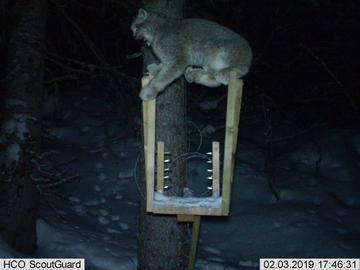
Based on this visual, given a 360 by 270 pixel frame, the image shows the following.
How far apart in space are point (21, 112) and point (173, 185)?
1757mm

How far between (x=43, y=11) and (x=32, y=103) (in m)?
0.88

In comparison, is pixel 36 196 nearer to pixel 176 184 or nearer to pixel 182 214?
pixel 176 184

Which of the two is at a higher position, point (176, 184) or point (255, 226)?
point (176, 184)

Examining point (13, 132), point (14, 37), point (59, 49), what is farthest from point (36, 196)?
point (59, 49)

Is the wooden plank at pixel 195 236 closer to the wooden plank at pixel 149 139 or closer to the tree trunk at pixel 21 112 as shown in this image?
the wooden plank at pixel 149 139

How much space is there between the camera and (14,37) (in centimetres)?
543

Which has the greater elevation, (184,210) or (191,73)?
(191,73)

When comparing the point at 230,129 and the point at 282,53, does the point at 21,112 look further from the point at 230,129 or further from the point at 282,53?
the point at 282,53

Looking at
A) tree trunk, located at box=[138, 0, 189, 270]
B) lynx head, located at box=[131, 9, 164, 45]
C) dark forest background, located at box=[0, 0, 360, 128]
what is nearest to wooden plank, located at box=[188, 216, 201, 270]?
tree trunk, located at box=[138, 0, 189, 270]

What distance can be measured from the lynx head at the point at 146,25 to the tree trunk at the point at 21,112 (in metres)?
2.00

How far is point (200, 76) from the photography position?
3748 mm

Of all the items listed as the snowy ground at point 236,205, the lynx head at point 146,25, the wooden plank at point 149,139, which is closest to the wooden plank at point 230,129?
the wooden plank at point 149,139

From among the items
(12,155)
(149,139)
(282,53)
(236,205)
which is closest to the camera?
(149,139)

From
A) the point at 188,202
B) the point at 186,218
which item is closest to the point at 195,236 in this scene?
the point at 186,218
